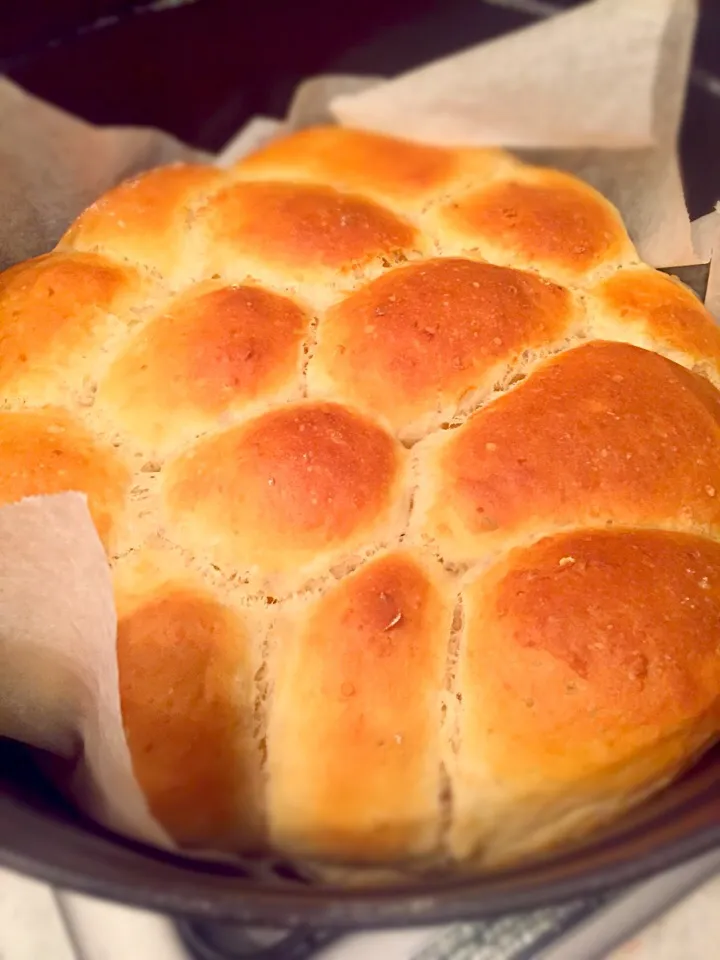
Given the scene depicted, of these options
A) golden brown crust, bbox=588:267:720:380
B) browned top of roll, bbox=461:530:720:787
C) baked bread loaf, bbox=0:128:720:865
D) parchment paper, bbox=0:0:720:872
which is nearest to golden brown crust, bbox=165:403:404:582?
baked bread loaf, bbox=0:128:720:865

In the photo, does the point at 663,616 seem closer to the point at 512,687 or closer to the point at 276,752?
the point at 512,687

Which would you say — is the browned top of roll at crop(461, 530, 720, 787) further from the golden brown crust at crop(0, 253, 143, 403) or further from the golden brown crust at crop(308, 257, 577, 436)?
the golden brown crust at crop(0, 253, 143, 403)

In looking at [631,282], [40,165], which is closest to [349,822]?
[631,282]

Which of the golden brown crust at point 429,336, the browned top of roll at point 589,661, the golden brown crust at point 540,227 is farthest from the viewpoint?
the golden brown crust at point 540,227

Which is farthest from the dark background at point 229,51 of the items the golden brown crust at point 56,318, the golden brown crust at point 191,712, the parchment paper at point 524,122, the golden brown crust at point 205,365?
the golden brown crust at point 191,712

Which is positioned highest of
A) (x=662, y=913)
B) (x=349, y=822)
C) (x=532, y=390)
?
(x=532, y=390)

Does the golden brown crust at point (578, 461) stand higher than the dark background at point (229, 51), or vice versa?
the dark background at point (229, 51)

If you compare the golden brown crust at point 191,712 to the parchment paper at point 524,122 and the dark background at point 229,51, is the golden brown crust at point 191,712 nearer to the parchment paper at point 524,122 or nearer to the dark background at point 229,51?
the parchment paper at point 524,122
